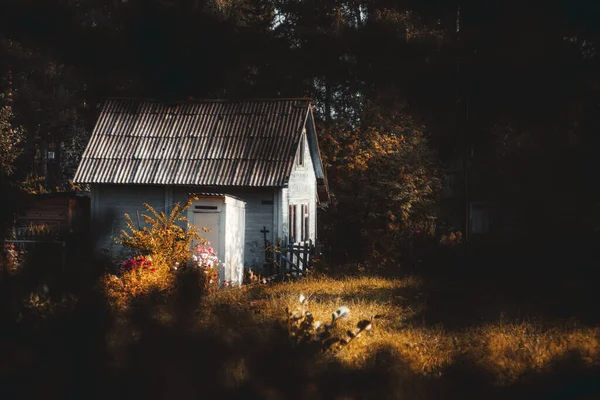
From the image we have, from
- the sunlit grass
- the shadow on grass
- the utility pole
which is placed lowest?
the sunlit grass

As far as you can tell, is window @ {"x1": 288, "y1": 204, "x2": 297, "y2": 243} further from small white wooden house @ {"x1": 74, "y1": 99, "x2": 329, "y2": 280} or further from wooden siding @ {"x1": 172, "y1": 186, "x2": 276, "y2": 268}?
wooden siding @ {"x1": 172, "y1": 186, "x2": 276, "y2": 268}

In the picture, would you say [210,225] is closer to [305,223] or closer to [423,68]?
[305,223]

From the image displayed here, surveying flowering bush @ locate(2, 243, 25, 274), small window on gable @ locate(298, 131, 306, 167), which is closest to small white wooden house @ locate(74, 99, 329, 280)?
small window on gable @ locate(298, 131, 306, 167)

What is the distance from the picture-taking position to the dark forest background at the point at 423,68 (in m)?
2.27

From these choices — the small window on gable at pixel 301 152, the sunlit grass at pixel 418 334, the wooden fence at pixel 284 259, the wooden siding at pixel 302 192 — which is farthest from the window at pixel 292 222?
the sunlit grass at pixel 418 334

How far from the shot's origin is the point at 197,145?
777 inches

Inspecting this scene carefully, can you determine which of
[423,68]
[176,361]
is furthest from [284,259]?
[423,68]

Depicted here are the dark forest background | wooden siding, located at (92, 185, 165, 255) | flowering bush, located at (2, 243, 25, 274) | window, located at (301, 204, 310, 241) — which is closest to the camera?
the dark forest background

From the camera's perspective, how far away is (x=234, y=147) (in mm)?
19453

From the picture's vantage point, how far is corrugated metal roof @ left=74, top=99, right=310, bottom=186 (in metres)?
18.8

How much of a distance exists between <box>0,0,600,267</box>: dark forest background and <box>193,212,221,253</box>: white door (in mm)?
13502

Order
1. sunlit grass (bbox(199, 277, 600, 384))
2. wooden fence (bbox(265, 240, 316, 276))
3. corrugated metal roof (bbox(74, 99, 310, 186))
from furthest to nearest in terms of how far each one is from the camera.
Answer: corrugated metal roof (bbox(74, 99, 310, 186)), wooden fence (bbox(265, 240, 316, 276)), sunlit grass (bbox(199, 277, 600, 384))

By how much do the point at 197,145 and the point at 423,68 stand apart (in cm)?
1754

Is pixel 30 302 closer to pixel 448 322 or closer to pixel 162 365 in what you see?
pixel 162 365
